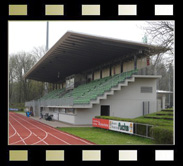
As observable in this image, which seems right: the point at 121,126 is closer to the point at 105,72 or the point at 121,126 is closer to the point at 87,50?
the point at 87,50

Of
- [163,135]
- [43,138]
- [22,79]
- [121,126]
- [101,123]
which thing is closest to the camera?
[163,135]

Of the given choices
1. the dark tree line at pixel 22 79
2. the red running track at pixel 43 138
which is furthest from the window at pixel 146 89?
the dark tree line at pixel 22 79

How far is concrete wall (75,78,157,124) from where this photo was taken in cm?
2961

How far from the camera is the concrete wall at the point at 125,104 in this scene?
2961cm

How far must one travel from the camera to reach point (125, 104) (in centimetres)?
2988

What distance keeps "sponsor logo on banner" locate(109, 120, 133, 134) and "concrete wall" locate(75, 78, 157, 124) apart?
7.48 metres

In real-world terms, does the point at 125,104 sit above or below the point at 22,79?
below

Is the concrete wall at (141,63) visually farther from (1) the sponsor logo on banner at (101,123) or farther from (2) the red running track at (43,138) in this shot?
(2) the red running track at (43,138)

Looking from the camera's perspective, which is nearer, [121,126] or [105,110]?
[121,126]

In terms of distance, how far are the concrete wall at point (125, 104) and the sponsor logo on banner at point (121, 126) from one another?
7480 mm

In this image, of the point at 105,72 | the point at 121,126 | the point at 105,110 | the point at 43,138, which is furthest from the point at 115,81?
the point at 43,138

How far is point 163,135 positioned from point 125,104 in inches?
601

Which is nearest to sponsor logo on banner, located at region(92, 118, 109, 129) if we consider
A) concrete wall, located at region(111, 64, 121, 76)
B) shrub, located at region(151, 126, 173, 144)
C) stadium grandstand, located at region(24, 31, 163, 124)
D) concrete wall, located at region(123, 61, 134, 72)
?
stadium grandstand, located at region(24, 31, 163, 124)

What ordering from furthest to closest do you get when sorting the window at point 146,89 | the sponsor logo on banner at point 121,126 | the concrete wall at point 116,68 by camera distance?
the concrete wall at point 116,68 → the window at point 146,89 → the sponsor logo on banner at point 121,126
